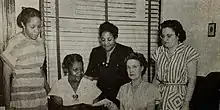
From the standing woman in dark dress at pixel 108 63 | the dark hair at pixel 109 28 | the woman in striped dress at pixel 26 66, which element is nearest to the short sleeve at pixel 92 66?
the standing woman in dark dress at pixel 108 63

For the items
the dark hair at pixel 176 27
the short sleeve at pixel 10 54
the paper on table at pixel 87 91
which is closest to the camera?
the short sleeve at pixel 10 54

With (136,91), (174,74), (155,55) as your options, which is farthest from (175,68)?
(136,91)

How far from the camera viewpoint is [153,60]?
62.4 inches

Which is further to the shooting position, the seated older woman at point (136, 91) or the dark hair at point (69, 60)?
the seated older woman at point (136, 91)

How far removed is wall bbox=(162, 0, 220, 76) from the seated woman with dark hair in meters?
0.59

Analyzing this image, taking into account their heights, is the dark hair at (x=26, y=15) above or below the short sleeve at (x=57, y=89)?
above

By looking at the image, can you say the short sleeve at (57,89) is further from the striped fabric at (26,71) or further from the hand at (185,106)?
the hand at (185,106)

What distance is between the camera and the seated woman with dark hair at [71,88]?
4.74 feet

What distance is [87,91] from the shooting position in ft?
4.88

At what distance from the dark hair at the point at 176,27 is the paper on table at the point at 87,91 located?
1.51ft

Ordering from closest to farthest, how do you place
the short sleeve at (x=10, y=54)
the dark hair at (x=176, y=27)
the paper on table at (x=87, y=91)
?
the short sleeve at (x=10, y=54)
the paper on table at (x=87, y=91)
the dark hair at (x=176, y=27)

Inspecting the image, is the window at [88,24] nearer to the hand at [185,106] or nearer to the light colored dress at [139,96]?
the light colored dress at [139,96]

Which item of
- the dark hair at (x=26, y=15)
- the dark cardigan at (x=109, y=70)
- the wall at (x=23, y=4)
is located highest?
the wall at (x=23, y=4)

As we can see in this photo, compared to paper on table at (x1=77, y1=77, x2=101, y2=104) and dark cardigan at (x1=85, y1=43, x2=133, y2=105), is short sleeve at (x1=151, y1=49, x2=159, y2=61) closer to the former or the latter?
dark cardigan at (x1=85, y1=43, x2=133, y2=105)
